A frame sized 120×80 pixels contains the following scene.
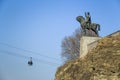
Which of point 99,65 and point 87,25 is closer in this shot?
point 99,65

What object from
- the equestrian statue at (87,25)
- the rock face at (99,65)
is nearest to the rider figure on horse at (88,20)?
the equestrian statue at (87,25)

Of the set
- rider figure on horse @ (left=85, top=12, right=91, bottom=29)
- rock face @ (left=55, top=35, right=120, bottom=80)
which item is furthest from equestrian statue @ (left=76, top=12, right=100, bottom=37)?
rock face @ (left=55, top=35, right=120, bottom=80)

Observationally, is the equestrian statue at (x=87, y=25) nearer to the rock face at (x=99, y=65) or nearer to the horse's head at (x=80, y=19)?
the horse's head at (x=80, y=19)

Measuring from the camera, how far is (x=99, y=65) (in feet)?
42.0

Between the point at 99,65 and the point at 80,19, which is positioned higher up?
the point at 80,19

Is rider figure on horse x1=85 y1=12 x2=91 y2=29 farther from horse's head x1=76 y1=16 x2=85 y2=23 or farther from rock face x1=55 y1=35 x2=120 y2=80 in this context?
rock face x1=55 y1=35 x2=120 y2=80

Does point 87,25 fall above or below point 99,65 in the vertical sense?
above

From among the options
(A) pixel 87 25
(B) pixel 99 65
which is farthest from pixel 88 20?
(B) pixel 99 65

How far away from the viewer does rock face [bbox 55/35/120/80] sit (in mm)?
12273

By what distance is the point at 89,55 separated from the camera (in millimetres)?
13969

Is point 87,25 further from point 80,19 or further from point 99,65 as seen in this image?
point 99,65

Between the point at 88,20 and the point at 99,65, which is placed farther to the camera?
the point at 88,20

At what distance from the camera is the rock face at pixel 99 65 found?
483 inches

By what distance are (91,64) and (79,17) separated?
20.2m
